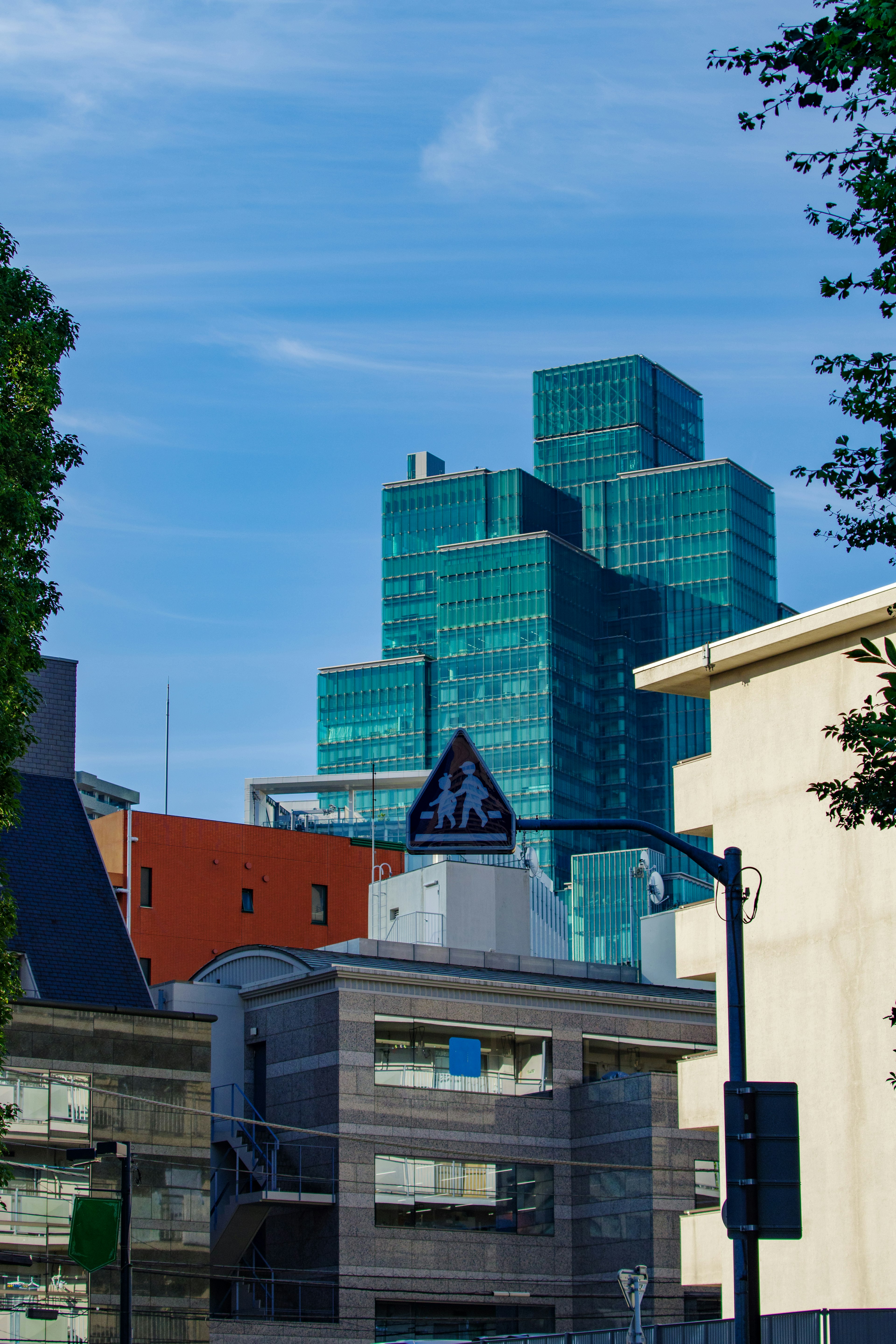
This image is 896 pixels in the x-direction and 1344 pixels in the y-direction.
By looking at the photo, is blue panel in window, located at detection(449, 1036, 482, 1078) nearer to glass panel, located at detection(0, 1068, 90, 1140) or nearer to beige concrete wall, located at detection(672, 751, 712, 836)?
glass panel, located at detection(0, 1068, 90, 1140)

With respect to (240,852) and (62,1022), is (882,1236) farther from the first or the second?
(240,852)

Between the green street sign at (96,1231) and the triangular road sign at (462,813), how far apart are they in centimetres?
2527

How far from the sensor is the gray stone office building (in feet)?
170

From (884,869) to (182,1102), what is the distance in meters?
20.6

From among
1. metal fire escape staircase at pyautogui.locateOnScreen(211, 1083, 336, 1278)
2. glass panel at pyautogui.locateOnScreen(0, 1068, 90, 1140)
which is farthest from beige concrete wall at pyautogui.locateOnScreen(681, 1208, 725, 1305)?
glass panel at pyautogui.locateOnScreen(0, 1068, 90, 1140)

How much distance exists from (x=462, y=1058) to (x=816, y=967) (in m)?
20.5

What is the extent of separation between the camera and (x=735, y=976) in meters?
17.2

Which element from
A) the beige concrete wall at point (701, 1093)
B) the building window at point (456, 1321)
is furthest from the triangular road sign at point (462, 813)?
the building window at point (456, 1321)

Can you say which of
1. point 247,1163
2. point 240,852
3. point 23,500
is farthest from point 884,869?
point 240,852

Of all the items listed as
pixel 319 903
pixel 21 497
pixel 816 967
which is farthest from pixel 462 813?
pixel 319 903

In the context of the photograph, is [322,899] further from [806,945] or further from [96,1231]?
[806,945]

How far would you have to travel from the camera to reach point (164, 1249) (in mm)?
46531

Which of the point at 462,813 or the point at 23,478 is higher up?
the point at 23,478

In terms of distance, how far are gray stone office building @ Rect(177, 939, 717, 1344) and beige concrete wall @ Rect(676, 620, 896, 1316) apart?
14.6m
